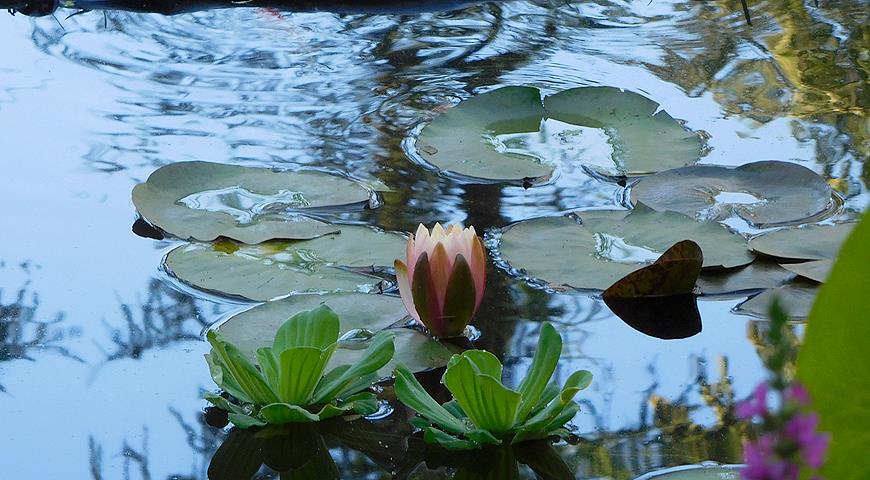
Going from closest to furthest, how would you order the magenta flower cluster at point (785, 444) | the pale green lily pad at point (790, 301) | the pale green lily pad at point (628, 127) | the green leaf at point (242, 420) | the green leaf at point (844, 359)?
the magenta flower cluster at point (785, 444), the green leaf at point (844, 359), the green leaf at point (242, 420), the pale green lily pad at point (790, 301), the pale green lily pad at point (628, 127)

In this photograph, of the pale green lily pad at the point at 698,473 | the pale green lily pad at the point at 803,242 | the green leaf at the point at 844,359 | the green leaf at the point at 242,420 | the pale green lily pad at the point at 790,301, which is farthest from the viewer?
the pale green lily pad at the point at 803,242

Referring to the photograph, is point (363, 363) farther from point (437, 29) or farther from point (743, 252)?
point (437, 29)

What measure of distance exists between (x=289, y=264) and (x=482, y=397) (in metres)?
0.58

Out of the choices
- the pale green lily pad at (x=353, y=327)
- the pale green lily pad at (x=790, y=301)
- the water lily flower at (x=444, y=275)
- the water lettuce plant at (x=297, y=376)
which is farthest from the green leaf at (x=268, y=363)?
the pale green lily pad at (x=790, y=301)

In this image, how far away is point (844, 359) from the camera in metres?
0.38

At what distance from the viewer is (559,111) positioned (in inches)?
87.7

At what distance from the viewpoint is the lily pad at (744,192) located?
1773mm

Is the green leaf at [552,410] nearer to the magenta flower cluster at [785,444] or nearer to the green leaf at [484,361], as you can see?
the green leaf at [484,361]

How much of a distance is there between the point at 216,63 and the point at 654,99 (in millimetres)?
1039

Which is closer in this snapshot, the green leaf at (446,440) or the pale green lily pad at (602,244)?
the green leaf at (446,440)

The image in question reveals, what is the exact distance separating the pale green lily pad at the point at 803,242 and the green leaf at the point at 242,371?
809mm

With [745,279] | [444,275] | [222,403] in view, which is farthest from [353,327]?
[745,279]

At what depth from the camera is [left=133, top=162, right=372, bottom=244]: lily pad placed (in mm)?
1720

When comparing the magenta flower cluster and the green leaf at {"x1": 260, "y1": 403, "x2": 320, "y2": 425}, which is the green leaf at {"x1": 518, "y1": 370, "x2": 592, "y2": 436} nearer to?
the green leaf at {"x1": 260, "y1": 403, "x2": 320, "y2": 425}
